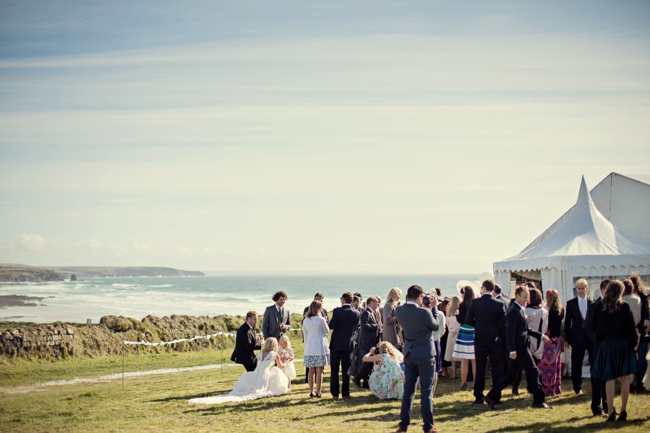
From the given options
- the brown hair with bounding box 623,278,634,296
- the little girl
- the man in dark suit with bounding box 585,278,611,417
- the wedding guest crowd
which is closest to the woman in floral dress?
the wedding guest crowd

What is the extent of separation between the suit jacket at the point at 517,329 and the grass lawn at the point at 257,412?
88cm

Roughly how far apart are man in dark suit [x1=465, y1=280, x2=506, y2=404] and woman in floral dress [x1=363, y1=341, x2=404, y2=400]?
1.44 meters

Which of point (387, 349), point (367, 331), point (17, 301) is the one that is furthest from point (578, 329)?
point (17, 301)

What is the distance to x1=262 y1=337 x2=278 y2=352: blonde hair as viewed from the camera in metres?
11.1

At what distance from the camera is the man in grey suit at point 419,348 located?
7.54 meters

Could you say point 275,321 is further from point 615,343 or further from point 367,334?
point 615,343

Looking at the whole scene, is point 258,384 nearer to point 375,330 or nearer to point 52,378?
point 375,330

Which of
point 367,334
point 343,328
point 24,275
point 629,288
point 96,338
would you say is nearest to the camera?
point 629,288

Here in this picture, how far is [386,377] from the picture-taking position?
1009 cm

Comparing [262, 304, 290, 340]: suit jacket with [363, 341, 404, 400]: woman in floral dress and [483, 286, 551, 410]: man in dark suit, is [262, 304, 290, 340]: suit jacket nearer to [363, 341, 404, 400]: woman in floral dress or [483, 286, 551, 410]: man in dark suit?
[363, 341, 404, 400]: woman in floral dress

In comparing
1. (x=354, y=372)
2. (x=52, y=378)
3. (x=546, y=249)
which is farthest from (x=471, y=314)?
(x=52, y=378)

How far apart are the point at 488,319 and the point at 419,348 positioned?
1.89 m

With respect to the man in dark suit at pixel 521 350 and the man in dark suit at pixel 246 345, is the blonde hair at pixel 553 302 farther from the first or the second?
the man in dark suit at pixel 246 345

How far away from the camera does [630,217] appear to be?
15.7 metres
